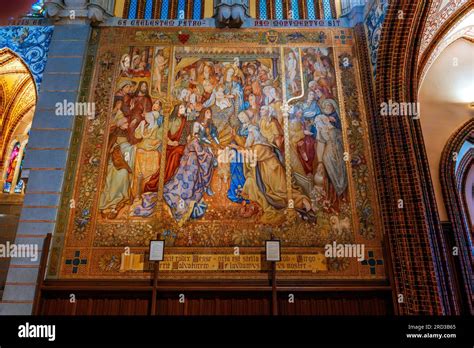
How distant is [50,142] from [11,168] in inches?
283

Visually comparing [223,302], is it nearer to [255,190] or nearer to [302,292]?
[302,292]

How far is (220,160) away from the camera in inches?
287

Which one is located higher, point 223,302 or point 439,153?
point 439,153

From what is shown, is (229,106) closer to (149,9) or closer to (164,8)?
(164,8)

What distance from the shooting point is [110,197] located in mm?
7008

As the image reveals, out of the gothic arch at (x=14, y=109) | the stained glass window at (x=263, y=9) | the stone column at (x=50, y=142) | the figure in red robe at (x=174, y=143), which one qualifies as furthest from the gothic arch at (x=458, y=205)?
the gothic arch at (x=14, y=109)

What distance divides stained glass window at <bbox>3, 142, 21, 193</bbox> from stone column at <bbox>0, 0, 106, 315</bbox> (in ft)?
22.2

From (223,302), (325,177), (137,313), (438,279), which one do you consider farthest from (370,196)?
(137,313)

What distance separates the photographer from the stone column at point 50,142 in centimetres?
630

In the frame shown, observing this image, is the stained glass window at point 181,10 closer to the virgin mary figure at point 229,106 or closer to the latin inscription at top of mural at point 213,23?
the latin inscription at top of mural at point 213,23

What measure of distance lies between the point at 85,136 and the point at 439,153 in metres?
10.2

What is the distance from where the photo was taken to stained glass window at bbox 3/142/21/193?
12.5m

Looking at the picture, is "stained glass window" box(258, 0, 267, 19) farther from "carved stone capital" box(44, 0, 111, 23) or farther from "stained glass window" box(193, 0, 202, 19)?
"carved stone capital" box(44, 0, 111, 23)

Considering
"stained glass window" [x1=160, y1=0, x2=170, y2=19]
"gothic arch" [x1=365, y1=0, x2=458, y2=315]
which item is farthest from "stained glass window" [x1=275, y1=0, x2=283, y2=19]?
"stained glass window" [x1=160, y1=0, x2=170, y2=19]
